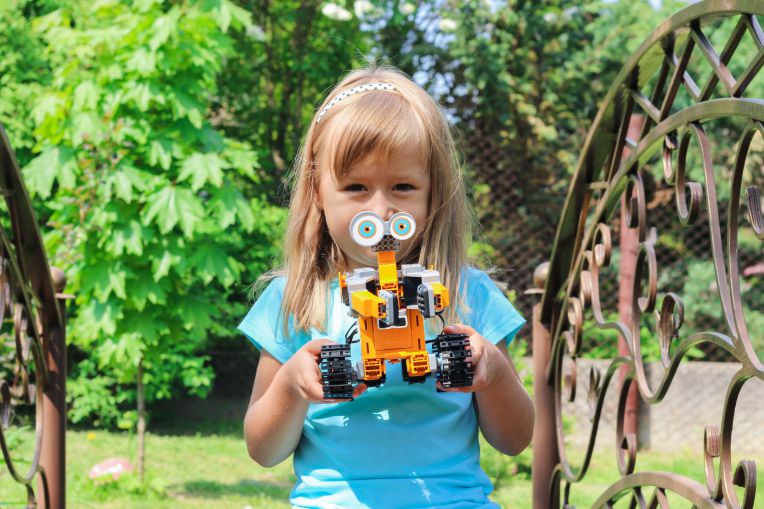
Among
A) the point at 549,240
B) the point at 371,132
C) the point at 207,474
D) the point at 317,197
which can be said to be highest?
the point at 371,132

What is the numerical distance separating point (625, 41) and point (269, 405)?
672cm

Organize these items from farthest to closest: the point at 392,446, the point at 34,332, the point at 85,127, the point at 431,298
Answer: the point at 85,127 → the point at 34,332 → the point at 392,446 → the point at 431,298

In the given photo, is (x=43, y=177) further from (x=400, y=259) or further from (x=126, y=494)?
(x=400, y=259)

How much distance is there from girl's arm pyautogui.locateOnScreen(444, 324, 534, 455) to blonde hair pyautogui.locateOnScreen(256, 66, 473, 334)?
0.57 ft

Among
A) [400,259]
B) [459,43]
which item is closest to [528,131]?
[459,43]

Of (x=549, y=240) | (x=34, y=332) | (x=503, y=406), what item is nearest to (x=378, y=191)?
(x=503, y=406)

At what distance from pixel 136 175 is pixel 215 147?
1.59 feet

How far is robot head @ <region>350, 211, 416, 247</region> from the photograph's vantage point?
1.41m

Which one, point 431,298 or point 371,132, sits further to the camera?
point 371,132

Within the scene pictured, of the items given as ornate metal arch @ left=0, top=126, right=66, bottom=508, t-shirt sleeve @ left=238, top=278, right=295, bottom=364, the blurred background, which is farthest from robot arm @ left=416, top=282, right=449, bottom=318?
the blurred background

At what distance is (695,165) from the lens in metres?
7.07

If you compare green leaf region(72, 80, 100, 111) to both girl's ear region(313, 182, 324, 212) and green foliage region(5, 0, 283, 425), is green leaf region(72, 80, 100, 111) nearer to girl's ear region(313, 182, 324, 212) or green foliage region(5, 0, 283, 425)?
Answer: green foliage region(5, 0, 283, 425)

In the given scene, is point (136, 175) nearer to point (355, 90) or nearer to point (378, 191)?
point (355, 90)

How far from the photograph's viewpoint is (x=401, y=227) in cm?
143
